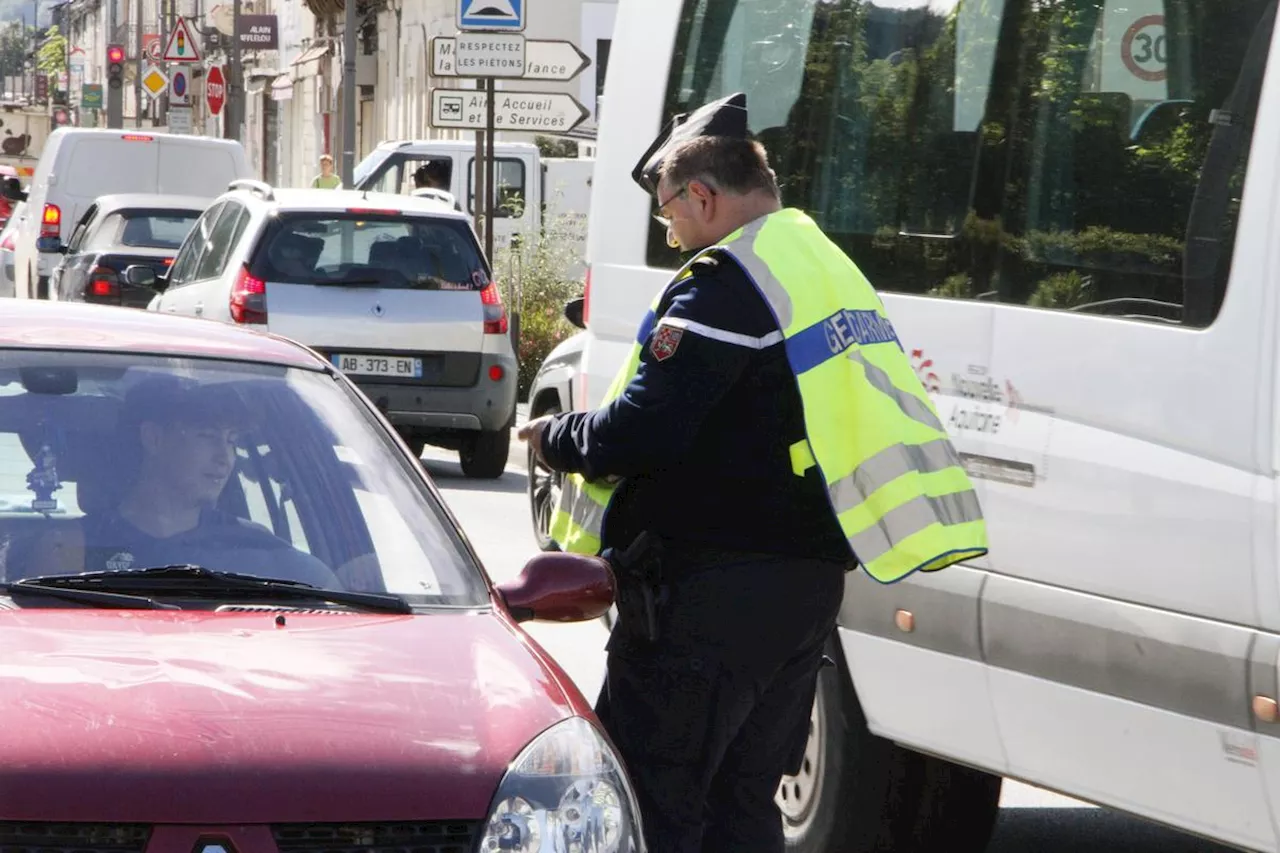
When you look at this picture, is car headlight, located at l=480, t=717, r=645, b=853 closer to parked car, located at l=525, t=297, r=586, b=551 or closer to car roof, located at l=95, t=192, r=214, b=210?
parked car, located at l=525, t=297, r=586, b=551

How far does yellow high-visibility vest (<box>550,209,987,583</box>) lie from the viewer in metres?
4.35

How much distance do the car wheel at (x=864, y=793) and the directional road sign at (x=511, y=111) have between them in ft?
45.7

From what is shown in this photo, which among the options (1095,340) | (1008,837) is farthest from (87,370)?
(1008,837)

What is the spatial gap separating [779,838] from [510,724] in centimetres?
105

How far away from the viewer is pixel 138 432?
15.3 feet

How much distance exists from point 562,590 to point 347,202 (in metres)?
10.1

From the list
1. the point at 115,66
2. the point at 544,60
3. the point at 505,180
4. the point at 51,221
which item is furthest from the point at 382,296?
the point at 115,66

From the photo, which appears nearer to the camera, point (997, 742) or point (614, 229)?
point (997, 742)

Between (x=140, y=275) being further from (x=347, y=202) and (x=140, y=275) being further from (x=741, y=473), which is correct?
(x=741, y=473)

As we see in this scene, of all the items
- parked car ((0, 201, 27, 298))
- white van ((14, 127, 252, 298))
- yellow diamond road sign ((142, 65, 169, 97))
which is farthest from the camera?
yellow diamond road sign ((142, 65, 169, 97))

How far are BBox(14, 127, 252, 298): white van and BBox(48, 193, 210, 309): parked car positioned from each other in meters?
3.76

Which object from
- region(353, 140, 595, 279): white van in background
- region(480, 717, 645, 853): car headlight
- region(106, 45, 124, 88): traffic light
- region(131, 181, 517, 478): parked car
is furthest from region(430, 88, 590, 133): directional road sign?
region(106, 45, 124, 88): traffic light

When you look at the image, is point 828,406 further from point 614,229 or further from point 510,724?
point 614,229

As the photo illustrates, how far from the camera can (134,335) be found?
4.97 m
